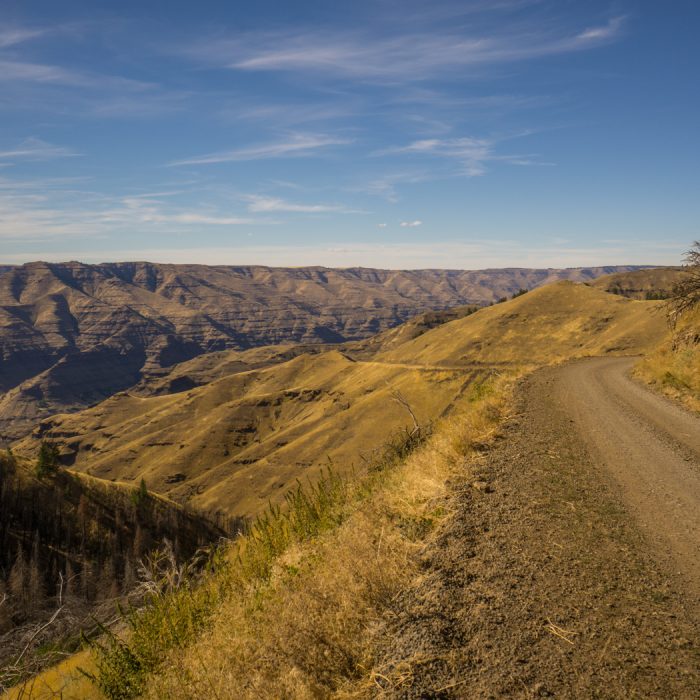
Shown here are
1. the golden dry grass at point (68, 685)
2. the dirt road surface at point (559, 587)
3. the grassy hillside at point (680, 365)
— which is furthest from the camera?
the grassy hillside at point (680, 365)

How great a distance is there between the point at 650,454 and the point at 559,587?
6.74 m

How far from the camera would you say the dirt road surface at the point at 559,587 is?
3760mm

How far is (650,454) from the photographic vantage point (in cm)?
1002

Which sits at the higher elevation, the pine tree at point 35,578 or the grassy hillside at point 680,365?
the grassy hillside at point 680,365

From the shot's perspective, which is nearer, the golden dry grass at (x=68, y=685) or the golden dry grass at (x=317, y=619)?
the golden dry grass at (x=317, y=619)

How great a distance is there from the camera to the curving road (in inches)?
244

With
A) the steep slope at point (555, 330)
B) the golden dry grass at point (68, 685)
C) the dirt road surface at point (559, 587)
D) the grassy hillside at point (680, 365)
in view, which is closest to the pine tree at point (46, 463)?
the steep slope at point (555, 330)

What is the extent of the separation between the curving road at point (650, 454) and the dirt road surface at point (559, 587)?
0.13 ft

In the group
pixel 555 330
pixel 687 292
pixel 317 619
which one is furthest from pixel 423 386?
pixel 317 619

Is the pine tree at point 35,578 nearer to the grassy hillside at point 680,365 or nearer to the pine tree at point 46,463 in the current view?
the pine tree at point 46,463

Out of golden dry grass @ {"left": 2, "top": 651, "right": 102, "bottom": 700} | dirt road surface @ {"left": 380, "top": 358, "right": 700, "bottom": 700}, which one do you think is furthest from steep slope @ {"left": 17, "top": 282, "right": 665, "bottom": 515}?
golden dry grass @ {"left": 2, "top": 651, "right": 102, "bottom": 700}

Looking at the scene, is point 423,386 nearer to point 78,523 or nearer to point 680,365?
point 78,523

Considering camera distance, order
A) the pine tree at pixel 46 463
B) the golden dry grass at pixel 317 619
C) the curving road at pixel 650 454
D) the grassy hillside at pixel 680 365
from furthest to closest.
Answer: the pine tree at pixel 46 463 < the grassy hillside at pixel 680 365 < the curving road at pixel 650 454 < the golden dry grass at pixel 317 619

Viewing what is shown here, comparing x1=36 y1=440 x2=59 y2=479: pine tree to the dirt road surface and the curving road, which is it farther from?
the dirt road surface
